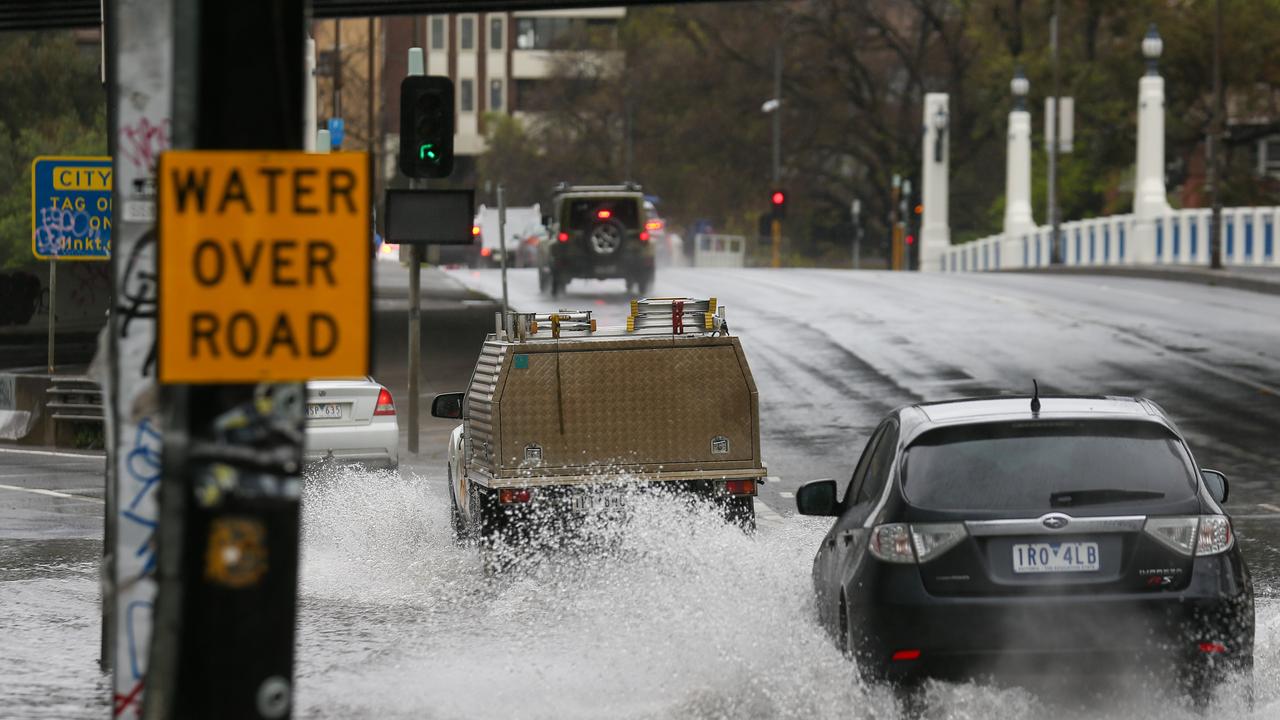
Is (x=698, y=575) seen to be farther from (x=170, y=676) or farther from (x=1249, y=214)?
(x=1249, y=214)

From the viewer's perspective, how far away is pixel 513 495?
46.4 ft

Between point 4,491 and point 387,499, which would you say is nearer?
point 387,499

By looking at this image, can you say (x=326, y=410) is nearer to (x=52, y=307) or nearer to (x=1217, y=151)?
(x=52, y=307)

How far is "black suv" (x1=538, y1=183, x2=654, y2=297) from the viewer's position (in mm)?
43125

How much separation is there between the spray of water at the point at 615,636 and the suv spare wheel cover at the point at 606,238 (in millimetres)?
26318

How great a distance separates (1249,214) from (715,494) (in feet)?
135

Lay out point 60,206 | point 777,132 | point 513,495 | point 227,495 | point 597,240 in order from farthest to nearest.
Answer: point 777,132
point 597,240
point 60,206
point 513,495
point 227,495

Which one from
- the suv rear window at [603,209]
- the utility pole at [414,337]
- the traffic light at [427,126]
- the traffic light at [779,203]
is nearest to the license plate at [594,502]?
the utility pole at [414,337]

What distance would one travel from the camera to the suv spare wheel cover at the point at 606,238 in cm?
4309

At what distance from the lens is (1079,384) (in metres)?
26.5

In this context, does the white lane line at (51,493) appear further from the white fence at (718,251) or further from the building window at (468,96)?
the building window at (468,96)

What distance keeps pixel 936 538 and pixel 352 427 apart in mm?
11980

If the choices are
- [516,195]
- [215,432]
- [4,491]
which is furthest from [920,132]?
[215,432]

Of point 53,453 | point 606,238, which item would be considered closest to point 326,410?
point 53,453
